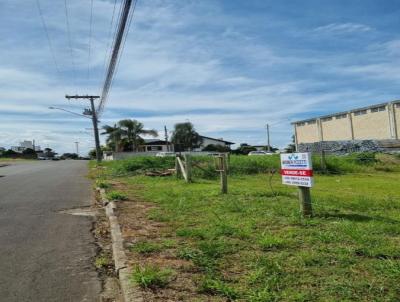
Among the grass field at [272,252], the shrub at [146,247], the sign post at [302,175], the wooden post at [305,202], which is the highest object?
the sign post at [302,175]

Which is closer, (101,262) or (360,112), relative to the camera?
(101,262)

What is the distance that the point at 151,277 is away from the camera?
16.8 feet

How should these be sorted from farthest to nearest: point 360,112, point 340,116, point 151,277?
point 340,116, point 360,112, point 151,277

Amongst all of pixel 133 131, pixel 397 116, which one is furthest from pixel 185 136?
pixel 397 116

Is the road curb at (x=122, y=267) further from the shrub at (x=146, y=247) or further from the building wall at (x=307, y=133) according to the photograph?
the building wall at (x=307, y=133)

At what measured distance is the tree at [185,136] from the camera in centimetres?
9381

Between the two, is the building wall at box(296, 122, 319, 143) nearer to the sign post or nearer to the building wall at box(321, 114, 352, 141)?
the building wall at box(321, 114, 352, 141)

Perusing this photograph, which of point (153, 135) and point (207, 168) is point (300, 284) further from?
point (153, 135)

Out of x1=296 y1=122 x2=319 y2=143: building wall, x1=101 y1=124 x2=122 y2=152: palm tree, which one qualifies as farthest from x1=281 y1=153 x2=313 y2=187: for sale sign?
x1=101 y1=124 x2=122 y2=152: palm tree

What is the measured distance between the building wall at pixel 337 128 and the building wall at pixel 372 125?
174cm

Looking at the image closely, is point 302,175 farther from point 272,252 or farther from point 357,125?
point 357,125

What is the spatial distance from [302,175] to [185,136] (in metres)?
85.8

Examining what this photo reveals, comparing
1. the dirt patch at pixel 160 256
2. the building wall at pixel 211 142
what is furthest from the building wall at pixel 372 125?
the dirt patch at pixel 160 256

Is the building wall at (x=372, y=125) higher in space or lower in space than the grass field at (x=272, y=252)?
higher
